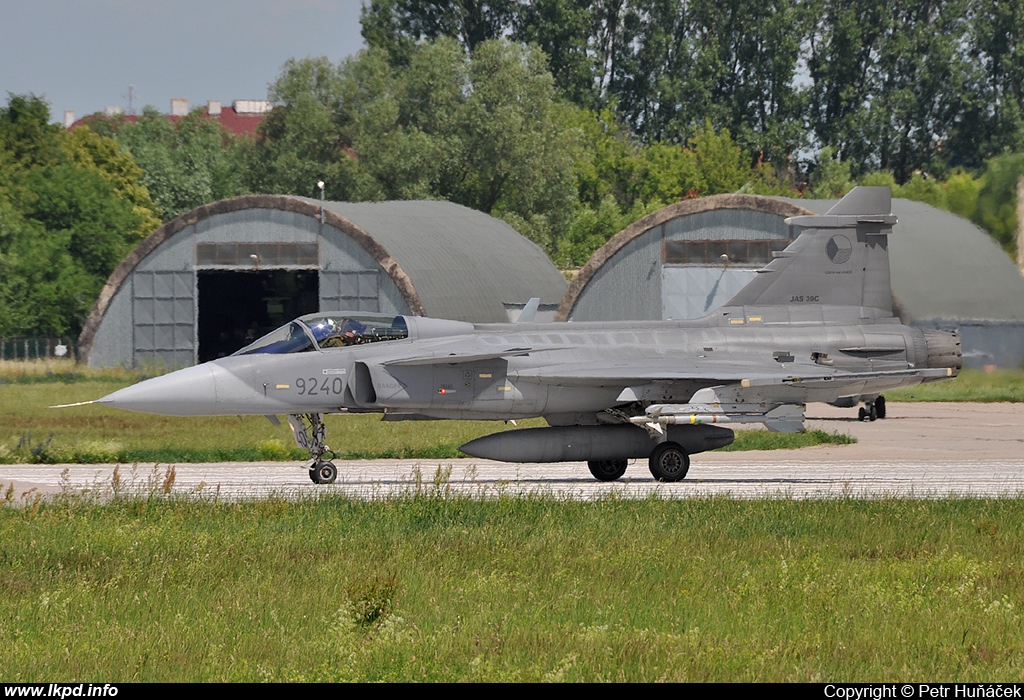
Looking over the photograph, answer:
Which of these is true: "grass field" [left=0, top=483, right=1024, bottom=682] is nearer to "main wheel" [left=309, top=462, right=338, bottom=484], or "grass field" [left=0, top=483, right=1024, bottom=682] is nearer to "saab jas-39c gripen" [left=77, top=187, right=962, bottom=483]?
"saab jas-39c gripen" [left=77, top=187, right=962, bottom=483]

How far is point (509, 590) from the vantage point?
34.2 feet

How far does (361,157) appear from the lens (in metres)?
70.8

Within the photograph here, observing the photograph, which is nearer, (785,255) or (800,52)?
(785,255)

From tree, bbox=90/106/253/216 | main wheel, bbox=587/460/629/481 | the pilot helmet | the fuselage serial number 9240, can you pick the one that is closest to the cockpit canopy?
the pilot helmet

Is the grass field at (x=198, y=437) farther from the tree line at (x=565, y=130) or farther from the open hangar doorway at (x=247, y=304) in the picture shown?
the tree line at (x=565, y=130)

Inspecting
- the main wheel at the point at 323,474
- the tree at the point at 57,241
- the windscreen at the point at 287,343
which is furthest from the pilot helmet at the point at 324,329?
the tree at the point at 57,241

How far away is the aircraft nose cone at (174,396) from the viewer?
1830 centimetres

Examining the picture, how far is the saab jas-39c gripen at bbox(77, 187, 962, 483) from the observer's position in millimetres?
18797

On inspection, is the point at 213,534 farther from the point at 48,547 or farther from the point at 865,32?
the point at 865,32

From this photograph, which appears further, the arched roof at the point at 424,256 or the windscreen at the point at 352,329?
the arched roof at the point at 424,256

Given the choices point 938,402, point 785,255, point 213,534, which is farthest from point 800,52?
point 213,534

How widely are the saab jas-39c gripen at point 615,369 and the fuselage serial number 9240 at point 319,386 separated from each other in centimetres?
2

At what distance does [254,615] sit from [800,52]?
9214cm
